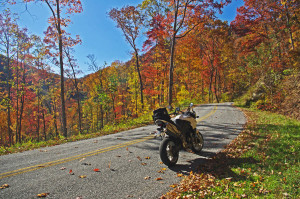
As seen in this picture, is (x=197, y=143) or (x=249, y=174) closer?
(x=249, y=174)

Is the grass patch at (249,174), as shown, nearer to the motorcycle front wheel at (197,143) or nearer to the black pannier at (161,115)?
the motorcycle front wheel at (197,143)

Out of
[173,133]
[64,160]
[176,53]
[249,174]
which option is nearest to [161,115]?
[173,133]

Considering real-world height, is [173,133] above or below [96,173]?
above

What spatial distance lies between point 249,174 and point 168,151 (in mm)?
2034

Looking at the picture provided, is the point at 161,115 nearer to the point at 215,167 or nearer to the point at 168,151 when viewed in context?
the point at 168,151

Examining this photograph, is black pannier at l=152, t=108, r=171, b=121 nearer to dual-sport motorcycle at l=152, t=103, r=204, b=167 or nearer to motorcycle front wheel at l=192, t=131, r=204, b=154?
dual-sport motorcycle at l=152, t=103, r=204, b=167

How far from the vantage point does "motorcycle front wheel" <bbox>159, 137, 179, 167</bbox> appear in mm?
4395

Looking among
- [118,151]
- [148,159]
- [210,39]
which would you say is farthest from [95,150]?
[210,39]

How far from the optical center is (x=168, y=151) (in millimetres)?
4598

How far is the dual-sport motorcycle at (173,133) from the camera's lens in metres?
4.50

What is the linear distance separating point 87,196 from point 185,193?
77.8 inches

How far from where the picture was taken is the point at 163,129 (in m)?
4.60

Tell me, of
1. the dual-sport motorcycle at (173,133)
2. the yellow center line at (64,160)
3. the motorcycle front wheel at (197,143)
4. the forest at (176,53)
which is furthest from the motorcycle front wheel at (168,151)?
the forest at (176,53)

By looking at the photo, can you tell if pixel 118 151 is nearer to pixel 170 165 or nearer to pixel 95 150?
pixel 95 150
